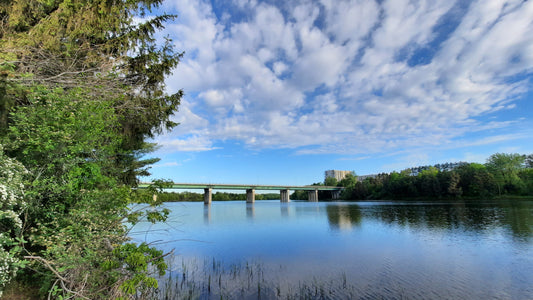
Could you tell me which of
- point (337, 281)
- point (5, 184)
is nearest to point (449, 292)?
point (337, 281)

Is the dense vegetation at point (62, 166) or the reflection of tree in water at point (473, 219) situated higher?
the dense vegetation at point (62, 166)

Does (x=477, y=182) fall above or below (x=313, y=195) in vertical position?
above

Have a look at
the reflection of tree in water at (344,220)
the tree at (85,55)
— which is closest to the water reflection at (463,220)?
the reflection of tree in water at (344,220)

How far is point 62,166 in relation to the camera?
6.94 m

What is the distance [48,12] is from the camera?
823cm

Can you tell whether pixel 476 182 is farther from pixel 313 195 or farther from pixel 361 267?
pixel 361 267

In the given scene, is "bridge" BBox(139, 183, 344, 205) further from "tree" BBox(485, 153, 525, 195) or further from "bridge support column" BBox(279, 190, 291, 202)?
"tree" BBox(485, 153, 525, 195)

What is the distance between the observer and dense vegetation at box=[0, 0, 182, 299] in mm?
5656

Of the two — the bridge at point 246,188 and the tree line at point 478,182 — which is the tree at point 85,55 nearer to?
the bridge at point 246,188

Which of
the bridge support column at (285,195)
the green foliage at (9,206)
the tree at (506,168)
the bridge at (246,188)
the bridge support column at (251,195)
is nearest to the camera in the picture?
the green foliage at (9,206)

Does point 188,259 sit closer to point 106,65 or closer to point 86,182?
point 86,182

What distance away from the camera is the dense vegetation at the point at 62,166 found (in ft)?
18.6

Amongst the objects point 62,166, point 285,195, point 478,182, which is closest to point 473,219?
point 62,166

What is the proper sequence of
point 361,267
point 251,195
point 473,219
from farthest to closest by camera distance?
point 251,195
point 473,219
point 361,267
